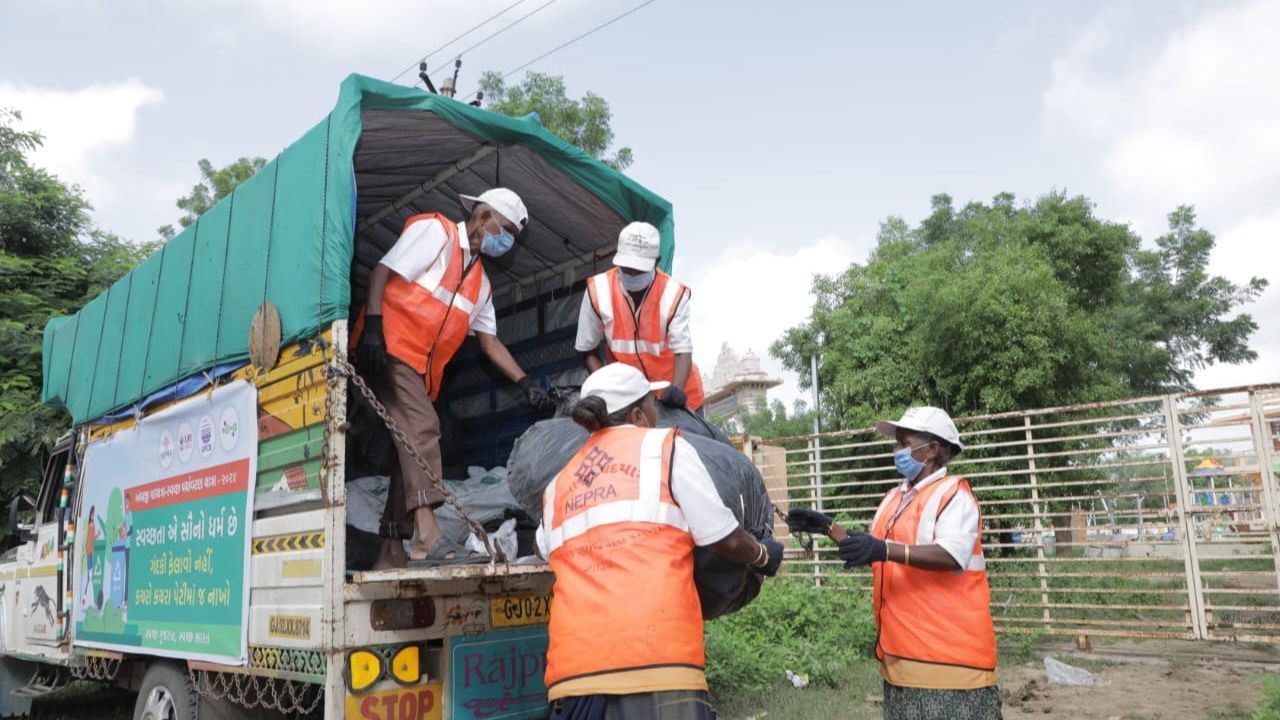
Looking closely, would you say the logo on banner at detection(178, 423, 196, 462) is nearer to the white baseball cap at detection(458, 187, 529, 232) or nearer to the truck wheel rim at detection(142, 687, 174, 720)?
the truck wheel rim at detection(142, 687, 174, 720)

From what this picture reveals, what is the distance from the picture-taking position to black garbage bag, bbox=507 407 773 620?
2760 mm

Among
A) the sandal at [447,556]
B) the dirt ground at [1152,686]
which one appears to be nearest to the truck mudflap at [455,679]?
the sandal at [447,556]

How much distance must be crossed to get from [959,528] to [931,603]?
0.29 metres

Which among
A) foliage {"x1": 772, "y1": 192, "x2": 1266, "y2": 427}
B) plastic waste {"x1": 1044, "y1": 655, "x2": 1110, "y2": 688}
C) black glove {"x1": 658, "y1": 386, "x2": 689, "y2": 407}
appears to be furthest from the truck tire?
foliage {"x1": 772, "y1": 192, "x2": 1266, "y2": 427}

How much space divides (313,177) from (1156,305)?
24.6m

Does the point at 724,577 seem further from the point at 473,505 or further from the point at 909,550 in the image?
the point at 473,505

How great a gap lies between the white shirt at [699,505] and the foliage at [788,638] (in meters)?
3.81

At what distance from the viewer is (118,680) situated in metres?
4.81

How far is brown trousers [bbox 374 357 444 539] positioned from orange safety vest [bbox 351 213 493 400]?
8 centimetres

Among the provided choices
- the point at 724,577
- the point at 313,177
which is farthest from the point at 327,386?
the point at 724,577

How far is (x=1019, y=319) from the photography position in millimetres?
13594

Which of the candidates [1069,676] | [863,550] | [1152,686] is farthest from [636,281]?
[1152,686]

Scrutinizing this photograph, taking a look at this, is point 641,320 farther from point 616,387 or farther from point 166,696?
point 166,696

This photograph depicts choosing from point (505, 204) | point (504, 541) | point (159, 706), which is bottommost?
point (159, 706)
